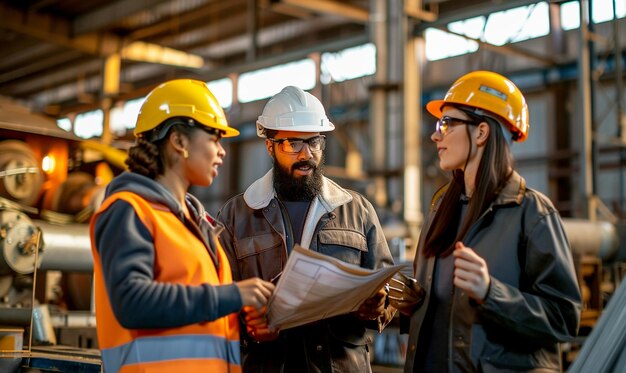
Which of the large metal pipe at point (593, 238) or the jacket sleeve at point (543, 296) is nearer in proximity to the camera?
the jacket sleeve at point (543, 296)

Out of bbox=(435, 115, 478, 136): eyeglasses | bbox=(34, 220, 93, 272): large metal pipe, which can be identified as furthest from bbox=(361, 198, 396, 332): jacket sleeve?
bbox=(34, 220, 93, 272): large metal pipe

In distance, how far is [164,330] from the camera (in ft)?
6.71

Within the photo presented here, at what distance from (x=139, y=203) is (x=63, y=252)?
14.5 ft

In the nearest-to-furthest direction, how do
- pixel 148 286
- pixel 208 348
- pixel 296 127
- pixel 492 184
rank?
pixel 148 286 → pixel 208 348 → pixel 492 184 → pixel 296 127

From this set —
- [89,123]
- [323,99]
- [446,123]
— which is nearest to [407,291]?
[446,123]

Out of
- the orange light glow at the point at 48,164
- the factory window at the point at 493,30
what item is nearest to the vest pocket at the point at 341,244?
the orange light glow at the point at 48,164

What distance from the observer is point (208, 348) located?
6.93ft

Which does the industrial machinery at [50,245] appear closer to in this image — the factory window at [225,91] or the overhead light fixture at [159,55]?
the overhead light fixture at [159,55]

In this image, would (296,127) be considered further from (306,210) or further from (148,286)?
(148,286)

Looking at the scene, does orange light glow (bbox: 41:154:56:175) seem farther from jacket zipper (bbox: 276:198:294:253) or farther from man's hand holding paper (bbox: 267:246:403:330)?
man's hand holding paper (bbox: 267:246:403:330)

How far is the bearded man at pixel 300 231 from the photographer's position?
2.80m

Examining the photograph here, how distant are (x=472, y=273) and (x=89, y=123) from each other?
19.3 m

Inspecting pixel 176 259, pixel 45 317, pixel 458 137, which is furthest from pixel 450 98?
pixel 45 317

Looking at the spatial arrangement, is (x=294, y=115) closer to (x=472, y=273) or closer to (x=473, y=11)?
(x=472, y=273)
